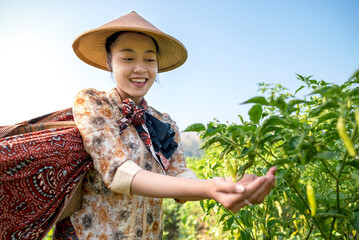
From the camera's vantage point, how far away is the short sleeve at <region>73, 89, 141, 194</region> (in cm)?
98

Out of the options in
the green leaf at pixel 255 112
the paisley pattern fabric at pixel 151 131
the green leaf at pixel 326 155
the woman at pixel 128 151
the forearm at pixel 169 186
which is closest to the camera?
the green leaf at pixel 326 155

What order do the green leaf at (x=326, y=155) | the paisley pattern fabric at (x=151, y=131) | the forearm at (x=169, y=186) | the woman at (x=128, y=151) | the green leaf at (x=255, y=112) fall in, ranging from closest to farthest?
the green leaf at (x=326, y=155) → the green leaf at (x=255, y=112) → the forearm at (x=169, y=186) → the woman at (x=128, y=151) → the paisley pattern fabric at (x=151, y=131)

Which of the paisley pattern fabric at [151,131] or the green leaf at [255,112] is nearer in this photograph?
the green leaf at [255,112]

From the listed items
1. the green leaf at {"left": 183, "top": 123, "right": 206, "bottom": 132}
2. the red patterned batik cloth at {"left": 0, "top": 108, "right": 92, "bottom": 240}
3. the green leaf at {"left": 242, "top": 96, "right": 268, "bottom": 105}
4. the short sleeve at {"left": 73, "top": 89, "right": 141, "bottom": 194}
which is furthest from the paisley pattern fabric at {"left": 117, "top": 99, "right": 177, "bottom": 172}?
the green leaf at {"left": 242, "top": 96, "right": 268, "bottom": 105}

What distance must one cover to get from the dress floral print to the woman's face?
8cm

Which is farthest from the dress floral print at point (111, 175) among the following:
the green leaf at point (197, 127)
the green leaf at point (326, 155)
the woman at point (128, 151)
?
the green leaf at point (326, 155)

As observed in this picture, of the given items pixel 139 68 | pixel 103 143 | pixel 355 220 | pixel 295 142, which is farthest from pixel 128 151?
pixel 355 220

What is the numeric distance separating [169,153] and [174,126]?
225 mm

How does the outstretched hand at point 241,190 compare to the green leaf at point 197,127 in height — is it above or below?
below

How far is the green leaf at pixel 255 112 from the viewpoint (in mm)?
724

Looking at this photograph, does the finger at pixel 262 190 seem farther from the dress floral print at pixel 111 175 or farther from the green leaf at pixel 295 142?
the dress floral print at pixel 111 175

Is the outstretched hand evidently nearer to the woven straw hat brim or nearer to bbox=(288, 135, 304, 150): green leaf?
bbox=(288, 135, 304, 150): green leaf

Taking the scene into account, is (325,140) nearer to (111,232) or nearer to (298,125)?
(298,125)

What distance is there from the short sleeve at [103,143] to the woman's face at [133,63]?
200mm
